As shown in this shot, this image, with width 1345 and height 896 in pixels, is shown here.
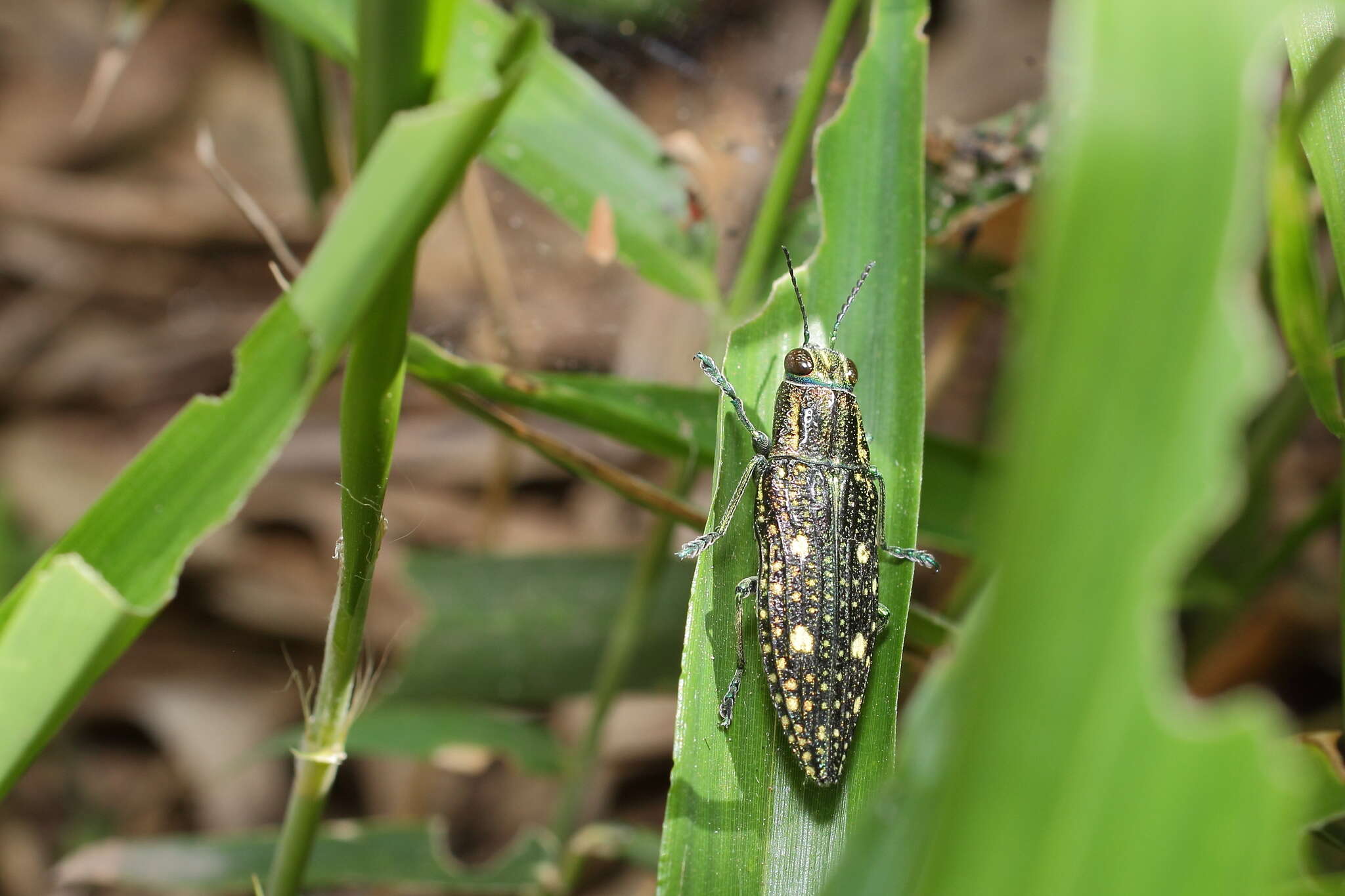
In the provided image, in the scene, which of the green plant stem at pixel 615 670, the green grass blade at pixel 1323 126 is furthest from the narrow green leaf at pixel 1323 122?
the green plant stem at pixel 615 670

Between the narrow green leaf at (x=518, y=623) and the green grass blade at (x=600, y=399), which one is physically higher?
the green grass blade at (x=600, y=399)

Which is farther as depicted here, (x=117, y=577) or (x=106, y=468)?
(x=106, y=468)

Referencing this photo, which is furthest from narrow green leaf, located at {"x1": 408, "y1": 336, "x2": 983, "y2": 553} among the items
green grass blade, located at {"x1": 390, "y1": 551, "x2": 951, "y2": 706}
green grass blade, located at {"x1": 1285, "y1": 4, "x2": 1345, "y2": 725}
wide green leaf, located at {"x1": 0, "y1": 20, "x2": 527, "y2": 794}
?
green grass blade, located at {"x1": 390, "y1": 551, "x2": 951, "y2": 706}

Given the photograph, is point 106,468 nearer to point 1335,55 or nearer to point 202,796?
point 202,796

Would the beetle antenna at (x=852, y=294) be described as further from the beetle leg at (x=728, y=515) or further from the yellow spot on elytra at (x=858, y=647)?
the yellow spot on elytra at (x=858, y=647)

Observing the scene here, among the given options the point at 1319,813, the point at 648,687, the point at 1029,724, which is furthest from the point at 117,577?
the point at 648,687

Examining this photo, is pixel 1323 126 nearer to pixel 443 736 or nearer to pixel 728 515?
pixel 728 515

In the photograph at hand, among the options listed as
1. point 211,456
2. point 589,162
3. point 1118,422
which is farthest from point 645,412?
point 1118,422
